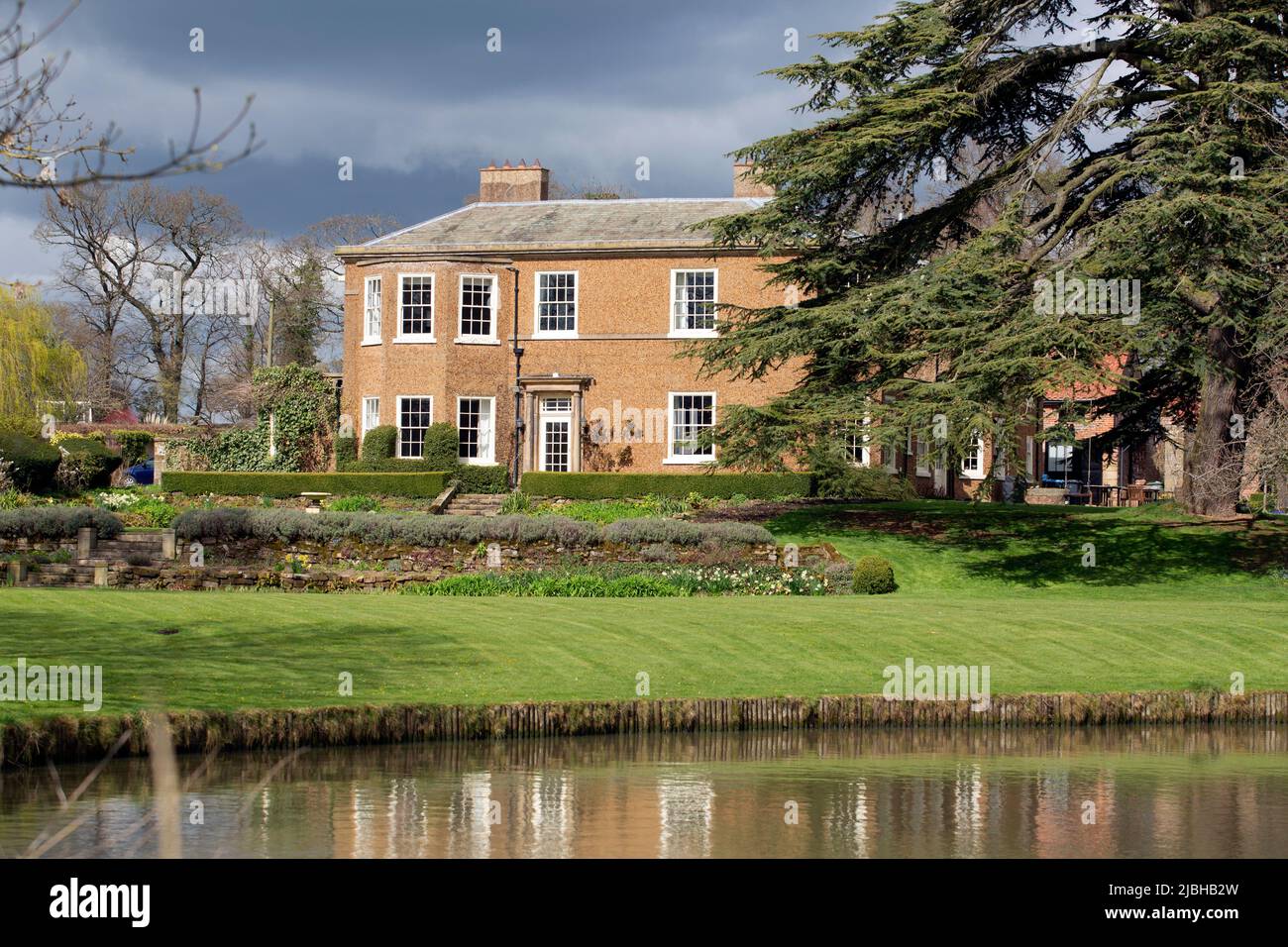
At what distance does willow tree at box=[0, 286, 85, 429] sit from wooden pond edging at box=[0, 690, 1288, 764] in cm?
4250

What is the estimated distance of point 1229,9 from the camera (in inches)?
1091

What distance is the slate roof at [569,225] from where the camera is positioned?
41125 millimetres

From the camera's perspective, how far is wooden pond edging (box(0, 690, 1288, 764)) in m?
12.4

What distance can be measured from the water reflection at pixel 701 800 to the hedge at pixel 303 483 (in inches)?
943

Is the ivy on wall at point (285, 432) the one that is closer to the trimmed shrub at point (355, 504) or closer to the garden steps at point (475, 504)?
the trimmed shrub at point (355, 504)

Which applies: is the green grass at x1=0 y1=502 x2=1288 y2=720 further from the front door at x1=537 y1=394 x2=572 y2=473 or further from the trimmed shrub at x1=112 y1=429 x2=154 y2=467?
the trimmed shrub at x1=112 y1=429 x2=154 y2=467

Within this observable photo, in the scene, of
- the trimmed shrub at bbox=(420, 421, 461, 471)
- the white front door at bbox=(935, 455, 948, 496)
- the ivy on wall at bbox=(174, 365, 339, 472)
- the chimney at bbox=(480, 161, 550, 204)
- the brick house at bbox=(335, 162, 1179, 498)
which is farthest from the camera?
the chimney at bbox=(480, 161, 550, 204)

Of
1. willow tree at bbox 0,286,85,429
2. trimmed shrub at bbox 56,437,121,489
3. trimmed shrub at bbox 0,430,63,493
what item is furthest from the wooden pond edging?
willow tree at bbox 0,286,85,429

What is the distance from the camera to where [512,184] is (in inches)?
1836

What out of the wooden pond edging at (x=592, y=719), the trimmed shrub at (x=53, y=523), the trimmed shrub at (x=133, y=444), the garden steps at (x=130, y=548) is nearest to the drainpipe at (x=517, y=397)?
the garden steps at (x=130, y=548)

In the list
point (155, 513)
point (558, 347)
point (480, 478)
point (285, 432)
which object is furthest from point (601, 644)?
point (285, 432)

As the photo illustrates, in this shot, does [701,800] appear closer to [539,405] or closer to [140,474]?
[539,405]
